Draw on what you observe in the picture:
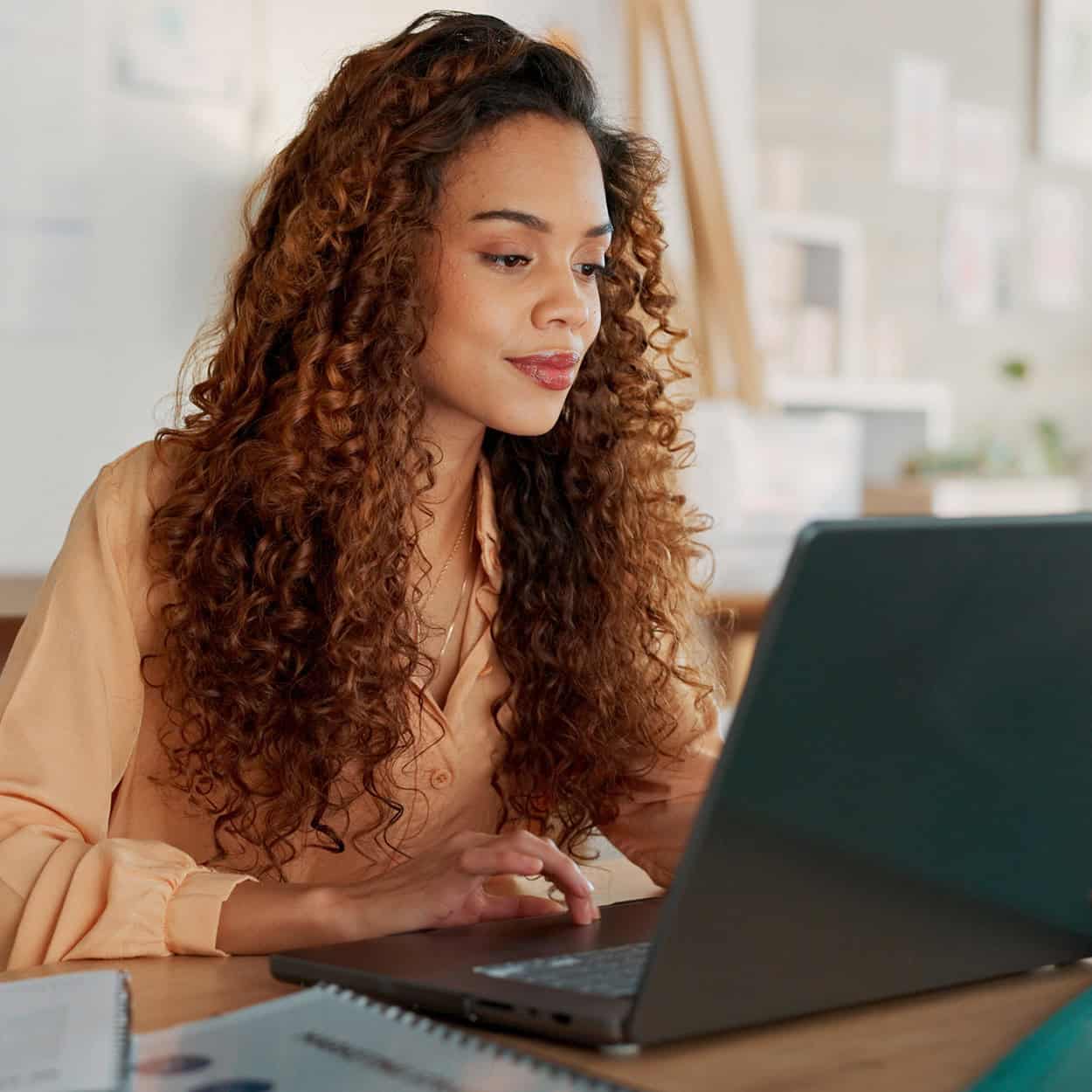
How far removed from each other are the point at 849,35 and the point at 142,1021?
17.5 feet

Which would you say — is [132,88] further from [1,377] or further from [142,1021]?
[142,1021]

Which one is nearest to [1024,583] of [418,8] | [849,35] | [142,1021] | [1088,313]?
[142,1021]

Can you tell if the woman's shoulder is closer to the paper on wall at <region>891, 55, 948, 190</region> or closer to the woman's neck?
the woman's neck

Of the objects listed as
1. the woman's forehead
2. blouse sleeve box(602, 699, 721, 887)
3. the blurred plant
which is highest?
the woman's forehead

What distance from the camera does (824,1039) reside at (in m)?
0.75

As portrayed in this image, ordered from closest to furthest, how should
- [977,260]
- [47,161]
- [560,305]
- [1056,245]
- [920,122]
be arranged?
1. [560,305]
2. [47,161]
3. [920,122]
4. [977,260]
5. [1056,245]

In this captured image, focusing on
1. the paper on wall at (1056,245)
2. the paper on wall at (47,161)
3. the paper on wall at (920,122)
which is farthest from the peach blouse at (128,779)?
the paper on wall at (1056,245)

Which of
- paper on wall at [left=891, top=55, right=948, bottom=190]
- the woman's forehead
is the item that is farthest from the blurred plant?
the woman's forehead

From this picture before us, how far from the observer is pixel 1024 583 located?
749 mm

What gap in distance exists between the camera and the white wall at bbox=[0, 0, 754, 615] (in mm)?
3559

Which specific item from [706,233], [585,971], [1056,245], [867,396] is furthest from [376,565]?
[1056,245]

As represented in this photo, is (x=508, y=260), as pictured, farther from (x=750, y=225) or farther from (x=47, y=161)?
(x=750, y=225)

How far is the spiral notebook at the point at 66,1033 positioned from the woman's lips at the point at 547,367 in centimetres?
62

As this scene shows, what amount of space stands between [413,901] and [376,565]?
1.26ft
